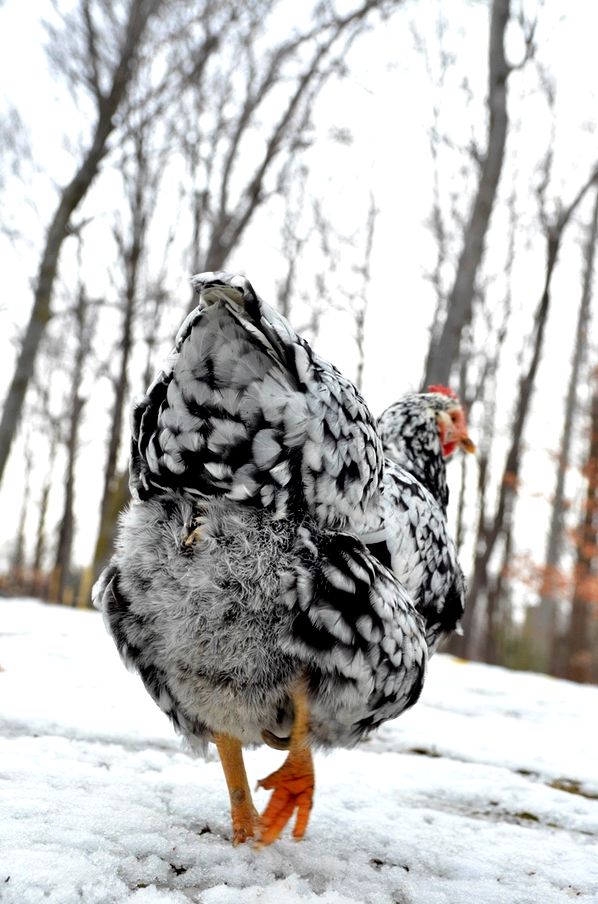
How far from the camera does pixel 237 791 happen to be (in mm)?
2221

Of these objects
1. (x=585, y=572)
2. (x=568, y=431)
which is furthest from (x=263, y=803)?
(x=568, y=431)

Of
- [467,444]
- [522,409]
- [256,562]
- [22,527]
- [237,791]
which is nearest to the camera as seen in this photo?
[256,562]

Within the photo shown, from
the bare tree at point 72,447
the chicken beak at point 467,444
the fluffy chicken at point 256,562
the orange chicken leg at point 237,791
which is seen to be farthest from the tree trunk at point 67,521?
the fluffy chicken at point 256,562

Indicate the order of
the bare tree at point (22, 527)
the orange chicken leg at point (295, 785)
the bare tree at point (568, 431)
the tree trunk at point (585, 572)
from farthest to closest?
the bare tree at point (22, 527) < the bare tree at point (568, 431) < the tree trunk at point (585, 572) < the orange chicken leg at point (295, 785)

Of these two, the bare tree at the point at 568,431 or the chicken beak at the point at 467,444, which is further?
the bare tree at the point at 568,431

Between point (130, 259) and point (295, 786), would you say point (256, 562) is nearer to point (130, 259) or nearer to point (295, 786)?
point (295, 786)

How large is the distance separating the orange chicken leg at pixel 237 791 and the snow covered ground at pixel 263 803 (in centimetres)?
6

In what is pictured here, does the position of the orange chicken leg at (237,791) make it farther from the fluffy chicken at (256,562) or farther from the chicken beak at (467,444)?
the chicken beak at (467,444)

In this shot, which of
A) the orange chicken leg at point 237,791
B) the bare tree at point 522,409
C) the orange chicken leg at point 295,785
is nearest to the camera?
the orange chicken leg at point 295,785

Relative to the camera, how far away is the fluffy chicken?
6.21 ft

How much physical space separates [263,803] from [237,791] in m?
0.42

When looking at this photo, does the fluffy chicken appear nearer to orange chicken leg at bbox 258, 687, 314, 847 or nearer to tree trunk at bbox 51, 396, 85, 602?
orange chicken leg at bbox 258, 687, 314, 847

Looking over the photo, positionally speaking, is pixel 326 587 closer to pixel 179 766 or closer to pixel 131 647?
pixel 131 647

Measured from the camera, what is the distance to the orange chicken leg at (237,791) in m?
2.15
